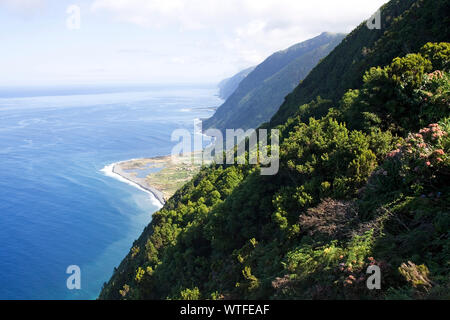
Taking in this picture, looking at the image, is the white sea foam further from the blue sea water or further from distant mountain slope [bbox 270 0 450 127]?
distant mountain slope [bbox 270 0 450 127]

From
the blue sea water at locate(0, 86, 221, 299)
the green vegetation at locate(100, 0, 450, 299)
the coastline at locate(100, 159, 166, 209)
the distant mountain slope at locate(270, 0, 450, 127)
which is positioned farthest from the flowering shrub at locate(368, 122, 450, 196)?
the coastline at locate(100, 159, 166, 209)

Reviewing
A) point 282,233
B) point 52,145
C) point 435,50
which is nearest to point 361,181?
point 282,233

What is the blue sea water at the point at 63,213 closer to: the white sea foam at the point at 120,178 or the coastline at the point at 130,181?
the white sea foam at the point at 120,178

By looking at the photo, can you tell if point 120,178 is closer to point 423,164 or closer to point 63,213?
point 63,213

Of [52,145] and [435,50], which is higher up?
[435,50]

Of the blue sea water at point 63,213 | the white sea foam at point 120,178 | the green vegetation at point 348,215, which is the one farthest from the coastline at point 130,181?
the green vegetation at point 348,215

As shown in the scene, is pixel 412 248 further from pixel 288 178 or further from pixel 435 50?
pixel 435 50
